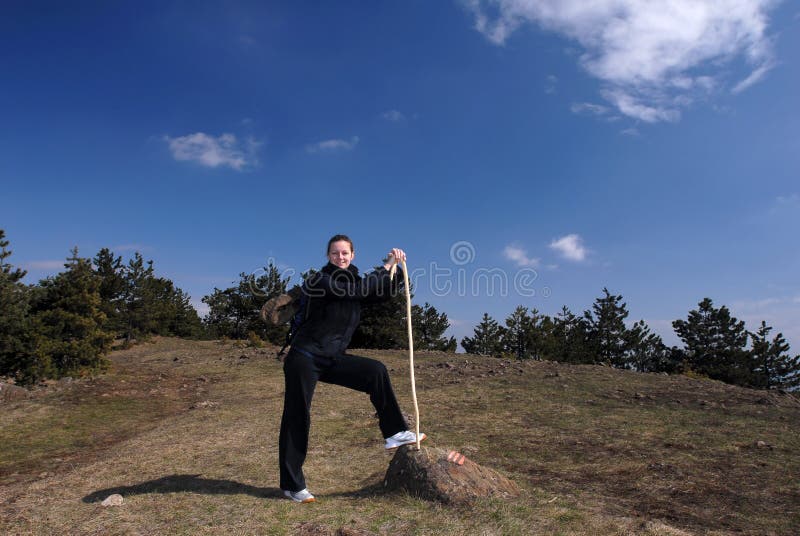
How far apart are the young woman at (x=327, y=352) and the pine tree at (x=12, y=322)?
53.0 ft

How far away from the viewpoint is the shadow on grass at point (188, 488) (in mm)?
5590

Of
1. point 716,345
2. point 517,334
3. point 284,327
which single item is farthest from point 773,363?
point 284,327

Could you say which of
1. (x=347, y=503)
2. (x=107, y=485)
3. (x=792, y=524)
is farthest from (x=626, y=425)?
(x=107, y=485)

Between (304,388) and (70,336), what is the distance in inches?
709

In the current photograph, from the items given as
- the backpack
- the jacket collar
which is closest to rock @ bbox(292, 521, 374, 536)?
the backpack

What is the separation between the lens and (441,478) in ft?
16.3

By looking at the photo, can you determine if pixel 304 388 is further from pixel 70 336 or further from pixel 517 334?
pixel 517 334

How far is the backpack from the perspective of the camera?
502 cm

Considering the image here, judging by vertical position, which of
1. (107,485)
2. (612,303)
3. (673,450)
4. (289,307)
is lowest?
(107,485)

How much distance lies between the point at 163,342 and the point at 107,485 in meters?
31.3

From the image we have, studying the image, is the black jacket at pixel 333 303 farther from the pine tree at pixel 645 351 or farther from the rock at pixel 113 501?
the pine tree at pixel 645 351

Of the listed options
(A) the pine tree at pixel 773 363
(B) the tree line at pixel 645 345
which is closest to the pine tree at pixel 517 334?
(B) the tree line at pixel 645 345

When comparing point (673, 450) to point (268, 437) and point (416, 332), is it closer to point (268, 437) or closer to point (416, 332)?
point (268, 437)

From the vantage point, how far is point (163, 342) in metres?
34.5
